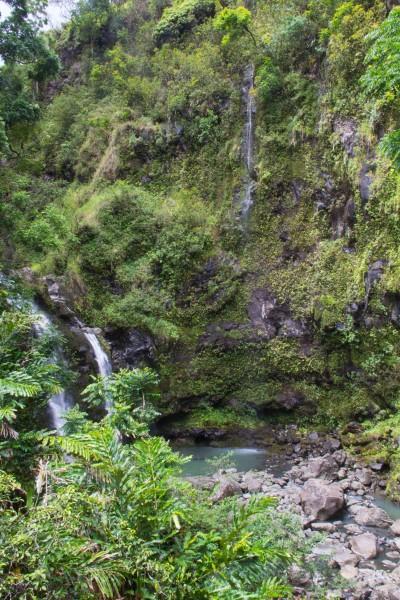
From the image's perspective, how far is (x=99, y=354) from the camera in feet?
35.2

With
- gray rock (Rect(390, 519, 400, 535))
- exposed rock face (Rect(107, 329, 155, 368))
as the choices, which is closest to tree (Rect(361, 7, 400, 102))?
gray rock (Rect(390, 519, 400, 535))

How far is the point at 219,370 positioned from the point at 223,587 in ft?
31.2

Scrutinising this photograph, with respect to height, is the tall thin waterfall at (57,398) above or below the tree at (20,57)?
below

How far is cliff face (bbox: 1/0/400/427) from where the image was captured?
10719 millimetres

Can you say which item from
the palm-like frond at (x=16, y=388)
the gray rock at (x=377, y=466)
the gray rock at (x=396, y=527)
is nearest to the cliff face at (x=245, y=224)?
the gray rock at (x=377, y=466)

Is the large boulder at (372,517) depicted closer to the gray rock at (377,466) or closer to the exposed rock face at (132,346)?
the gray rock at (377,466)

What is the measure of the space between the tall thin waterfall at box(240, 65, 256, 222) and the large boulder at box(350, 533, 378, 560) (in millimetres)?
9673

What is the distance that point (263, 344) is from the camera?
1245 cm

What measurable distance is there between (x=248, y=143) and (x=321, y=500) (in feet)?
37.8

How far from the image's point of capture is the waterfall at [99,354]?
34.6 feet

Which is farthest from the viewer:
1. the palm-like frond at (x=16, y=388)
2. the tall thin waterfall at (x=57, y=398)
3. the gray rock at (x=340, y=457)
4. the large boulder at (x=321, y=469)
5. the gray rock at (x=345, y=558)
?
the gray rock at (x=340, y=457)

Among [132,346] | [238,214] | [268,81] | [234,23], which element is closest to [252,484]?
[132,346]

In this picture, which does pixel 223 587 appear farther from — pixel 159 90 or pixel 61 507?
pixel 159 90

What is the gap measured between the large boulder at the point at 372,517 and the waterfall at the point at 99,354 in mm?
6171
